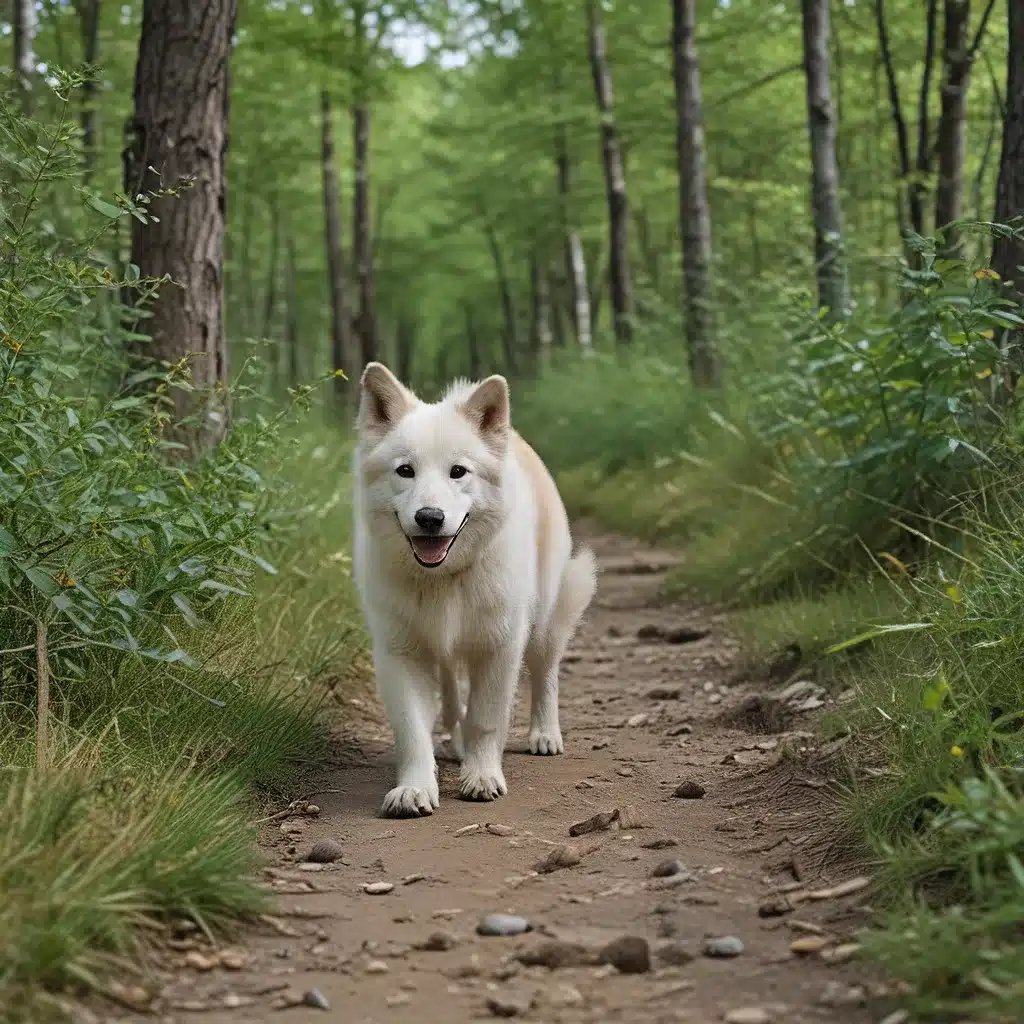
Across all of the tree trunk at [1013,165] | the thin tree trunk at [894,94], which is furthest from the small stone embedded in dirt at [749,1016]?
the thin tree trunk at [894,94]

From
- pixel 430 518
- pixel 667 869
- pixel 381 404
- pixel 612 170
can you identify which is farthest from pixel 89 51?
pixel 667 869

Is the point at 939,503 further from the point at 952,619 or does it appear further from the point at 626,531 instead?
the point at 626,531

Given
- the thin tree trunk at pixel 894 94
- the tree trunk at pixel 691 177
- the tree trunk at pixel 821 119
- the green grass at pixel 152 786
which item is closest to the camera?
the green grass at pixel 152 786

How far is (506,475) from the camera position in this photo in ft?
15.4

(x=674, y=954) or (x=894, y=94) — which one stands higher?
(x=894, y=94)

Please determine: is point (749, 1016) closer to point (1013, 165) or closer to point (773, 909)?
point (773, 909)

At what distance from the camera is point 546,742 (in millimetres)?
5281

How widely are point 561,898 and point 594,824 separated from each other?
2.19 ft

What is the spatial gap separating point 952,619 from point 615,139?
15515 millimetres

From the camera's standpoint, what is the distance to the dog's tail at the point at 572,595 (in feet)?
18.2

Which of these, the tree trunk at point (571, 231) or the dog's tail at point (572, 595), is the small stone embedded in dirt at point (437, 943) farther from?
the tree trunk at point (571, 231)

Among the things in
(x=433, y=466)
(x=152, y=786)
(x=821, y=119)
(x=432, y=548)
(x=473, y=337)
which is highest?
(x=821, y=119)

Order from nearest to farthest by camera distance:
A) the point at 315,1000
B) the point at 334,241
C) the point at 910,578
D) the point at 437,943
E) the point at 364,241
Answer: the point at 315,1000 → the point at 437,943 → the point at 910,578 → the point at 364,241 → the point at 334,241

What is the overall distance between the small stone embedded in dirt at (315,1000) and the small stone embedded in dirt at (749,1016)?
33.9 inches
